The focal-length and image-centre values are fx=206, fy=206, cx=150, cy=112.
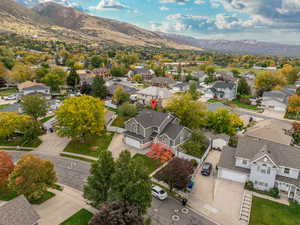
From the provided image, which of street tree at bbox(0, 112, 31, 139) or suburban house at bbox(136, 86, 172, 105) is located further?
suburban house at bbox(136, 86, 172, 105)

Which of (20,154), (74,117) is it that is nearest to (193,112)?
(74,117)

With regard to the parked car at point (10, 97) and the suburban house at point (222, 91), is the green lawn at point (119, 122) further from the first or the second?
the suburban house at point (222, 91)

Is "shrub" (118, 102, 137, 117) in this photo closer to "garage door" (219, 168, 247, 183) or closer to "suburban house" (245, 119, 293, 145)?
"suburban house" (245, 119, 293, 145)

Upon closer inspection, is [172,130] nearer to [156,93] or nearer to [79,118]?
[79,118]

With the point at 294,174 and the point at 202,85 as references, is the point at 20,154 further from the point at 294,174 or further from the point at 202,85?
the point at 202,85

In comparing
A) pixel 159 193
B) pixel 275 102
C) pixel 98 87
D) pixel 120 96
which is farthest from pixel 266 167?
pixel 98 87

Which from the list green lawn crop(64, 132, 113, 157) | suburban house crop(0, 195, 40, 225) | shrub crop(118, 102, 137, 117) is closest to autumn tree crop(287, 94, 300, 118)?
shrub crop(118, 102, 137, 117)
